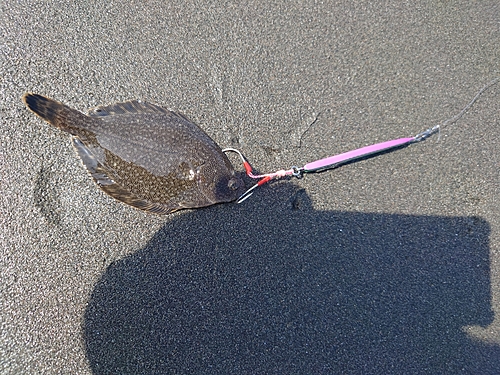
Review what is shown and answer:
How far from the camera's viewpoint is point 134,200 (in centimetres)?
180

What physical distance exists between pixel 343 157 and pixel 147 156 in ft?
4.04

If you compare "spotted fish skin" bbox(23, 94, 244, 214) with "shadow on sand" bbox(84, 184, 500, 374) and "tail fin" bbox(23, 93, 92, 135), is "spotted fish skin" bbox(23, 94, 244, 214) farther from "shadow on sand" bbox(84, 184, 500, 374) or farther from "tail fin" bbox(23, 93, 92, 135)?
"shadow on sand" bbox(84, 184, 500, 374)

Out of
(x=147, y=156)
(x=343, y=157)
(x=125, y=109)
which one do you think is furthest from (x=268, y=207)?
(x=125, y=109)

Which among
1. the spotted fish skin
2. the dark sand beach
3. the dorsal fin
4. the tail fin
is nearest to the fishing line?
the dark sand beach

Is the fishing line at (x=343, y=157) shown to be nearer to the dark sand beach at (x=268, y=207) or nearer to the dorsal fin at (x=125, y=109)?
the dark sand beach at (x=268, y=207)

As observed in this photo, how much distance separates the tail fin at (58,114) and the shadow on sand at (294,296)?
0.80m

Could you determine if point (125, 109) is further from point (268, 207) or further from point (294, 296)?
point (294, 296)

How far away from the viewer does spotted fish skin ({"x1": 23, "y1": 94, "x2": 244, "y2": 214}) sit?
171 cm

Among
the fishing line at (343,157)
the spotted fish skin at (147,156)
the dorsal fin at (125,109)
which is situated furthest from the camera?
the fishing line at (343,157)

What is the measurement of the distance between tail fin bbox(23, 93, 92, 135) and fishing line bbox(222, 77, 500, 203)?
86 cm

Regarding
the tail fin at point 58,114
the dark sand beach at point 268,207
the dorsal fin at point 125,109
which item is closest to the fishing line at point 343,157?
the dark sand beach at point 268,207

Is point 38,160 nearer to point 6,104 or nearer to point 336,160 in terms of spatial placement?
point 6,104

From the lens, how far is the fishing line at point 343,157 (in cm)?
196

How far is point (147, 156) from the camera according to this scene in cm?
170
